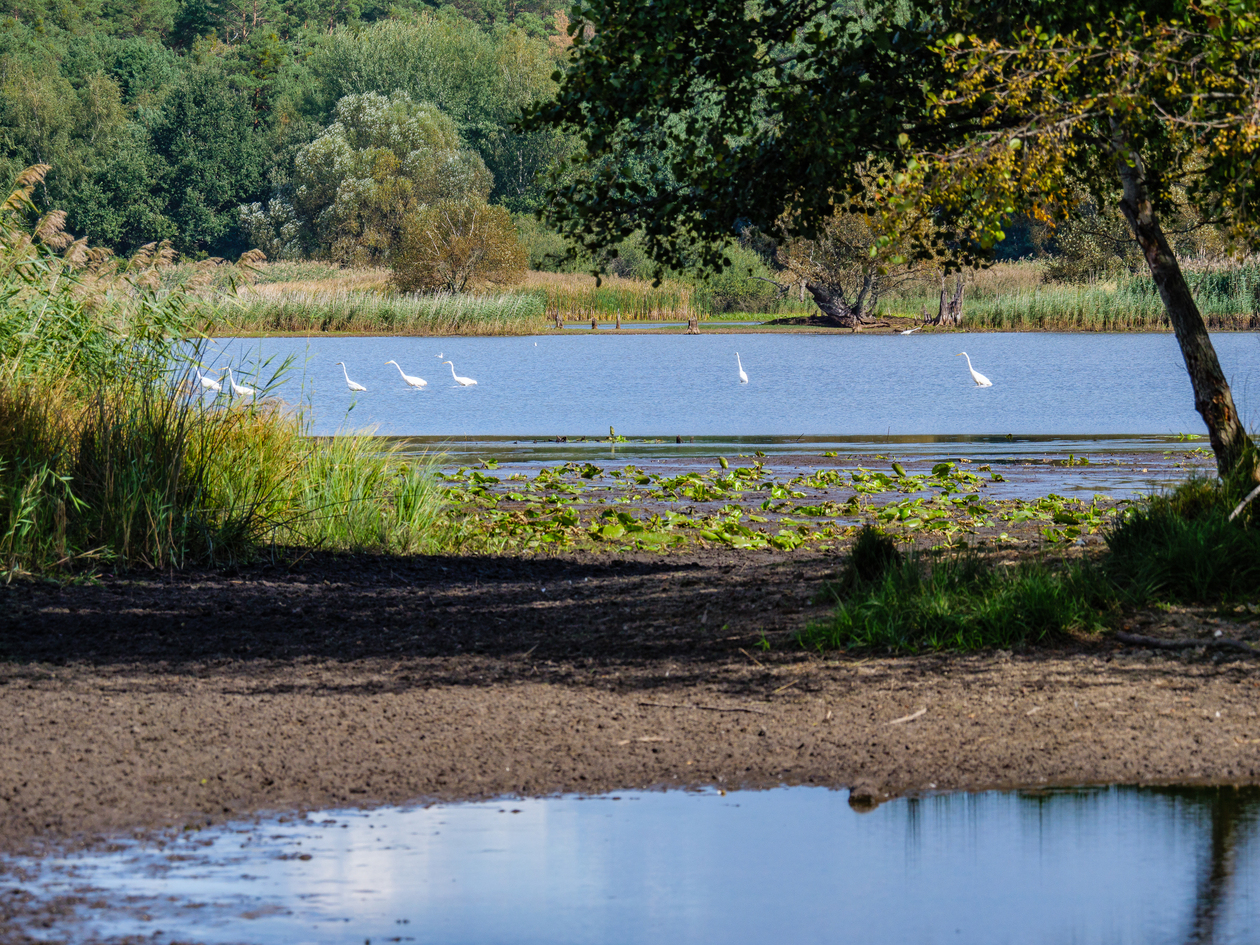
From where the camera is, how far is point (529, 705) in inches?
258

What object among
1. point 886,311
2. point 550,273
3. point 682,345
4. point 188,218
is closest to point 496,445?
point 682,345

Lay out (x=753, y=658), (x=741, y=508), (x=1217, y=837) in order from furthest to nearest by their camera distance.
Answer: (x=741, y=508), (x=753, y=658), (x=1217, y=837)

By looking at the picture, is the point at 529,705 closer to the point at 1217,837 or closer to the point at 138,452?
the point at 1217,837

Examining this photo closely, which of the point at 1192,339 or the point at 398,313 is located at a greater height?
the point at 398,313

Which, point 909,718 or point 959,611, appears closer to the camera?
point 909,718

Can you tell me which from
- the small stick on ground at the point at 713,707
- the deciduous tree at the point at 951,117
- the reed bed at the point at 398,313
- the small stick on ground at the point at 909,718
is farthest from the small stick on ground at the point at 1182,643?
the reed bed at the point at 398,313

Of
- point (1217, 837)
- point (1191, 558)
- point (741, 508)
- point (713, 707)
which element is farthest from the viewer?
point (741, 508)

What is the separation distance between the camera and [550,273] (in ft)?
222

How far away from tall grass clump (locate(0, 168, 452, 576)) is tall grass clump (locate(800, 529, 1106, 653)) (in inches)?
168

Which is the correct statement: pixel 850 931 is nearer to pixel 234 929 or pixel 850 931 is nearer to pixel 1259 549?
pixel 234 929

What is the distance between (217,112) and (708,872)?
8714 centimetres

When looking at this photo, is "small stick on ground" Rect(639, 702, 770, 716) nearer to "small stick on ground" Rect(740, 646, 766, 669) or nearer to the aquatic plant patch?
"small stick on ground" Rect(740, 646, 766, 669)

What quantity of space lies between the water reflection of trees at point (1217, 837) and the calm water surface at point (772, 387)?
11.7m

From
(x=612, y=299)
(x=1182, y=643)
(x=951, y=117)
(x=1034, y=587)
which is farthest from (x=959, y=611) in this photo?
(x=612, y=299)
